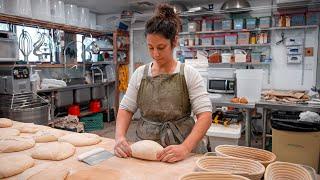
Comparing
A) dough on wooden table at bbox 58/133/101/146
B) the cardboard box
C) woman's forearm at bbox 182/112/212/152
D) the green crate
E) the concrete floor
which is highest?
woman's forearm at bbox 182/112/212/152

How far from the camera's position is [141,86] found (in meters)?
1.56

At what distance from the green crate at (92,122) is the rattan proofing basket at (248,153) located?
180 inches

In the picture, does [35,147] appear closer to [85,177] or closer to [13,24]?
[85,177]

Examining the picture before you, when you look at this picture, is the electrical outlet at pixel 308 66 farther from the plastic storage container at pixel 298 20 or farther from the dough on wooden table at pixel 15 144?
the dough on wooden table at pixel 15 144

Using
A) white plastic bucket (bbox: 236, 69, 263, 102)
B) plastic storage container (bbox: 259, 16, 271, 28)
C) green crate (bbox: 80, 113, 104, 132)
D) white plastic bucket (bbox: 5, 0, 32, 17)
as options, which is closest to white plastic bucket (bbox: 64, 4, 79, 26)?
white plastic bucket (bbox: 5, 0, 32, 17)

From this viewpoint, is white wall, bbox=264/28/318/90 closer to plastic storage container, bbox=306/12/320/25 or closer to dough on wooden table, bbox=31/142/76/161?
plastic storage container, bbox=306/12/320/25

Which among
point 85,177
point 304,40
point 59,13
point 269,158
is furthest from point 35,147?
point 304,40

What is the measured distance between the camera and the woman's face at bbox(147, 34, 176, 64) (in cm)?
137

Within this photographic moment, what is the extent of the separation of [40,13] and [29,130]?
335cm

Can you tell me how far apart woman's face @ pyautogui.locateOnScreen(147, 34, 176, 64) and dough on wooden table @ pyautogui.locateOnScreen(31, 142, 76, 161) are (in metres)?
0.70

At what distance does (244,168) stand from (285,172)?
0.50 feet

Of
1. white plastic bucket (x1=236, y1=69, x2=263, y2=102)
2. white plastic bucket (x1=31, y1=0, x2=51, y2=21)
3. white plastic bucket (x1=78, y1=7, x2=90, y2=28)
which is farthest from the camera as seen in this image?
white plastic bucket (x1=78, y1=7, x2=90, y2=28)

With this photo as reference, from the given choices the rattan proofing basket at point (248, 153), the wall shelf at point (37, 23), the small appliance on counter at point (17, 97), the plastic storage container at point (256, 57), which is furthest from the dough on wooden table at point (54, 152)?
the plastic storage container at point (256, 57)

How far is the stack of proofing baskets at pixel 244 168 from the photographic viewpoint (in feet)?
3.11
